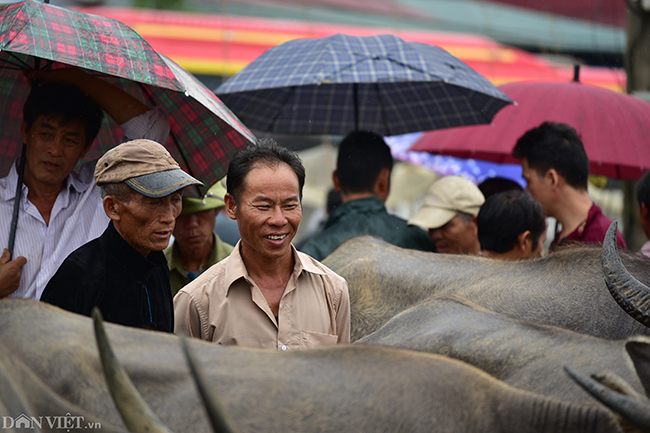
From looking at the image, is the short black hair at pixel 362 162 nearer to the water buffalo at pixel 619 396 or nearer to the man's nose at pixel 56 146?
the man's nose at pixel 56 146

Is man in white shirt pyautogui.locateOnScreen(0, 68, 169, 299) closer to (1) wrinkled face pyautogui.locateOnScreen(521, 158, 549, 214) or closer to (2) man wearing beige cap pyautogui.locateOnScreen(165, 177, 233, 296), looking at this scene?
(2) man wearing beige cap pyautogui.locateOnScreen(165, 177, 233, 296)

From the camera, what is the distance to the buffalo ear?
8.13 feet

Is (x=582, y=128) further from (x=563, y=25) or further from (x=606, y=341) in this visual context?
(x=563, y=25)

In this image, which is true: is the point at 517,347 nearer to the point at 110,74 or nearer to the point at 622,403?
the point at 622,403

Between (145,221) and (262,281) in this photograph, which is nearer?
(145,221)

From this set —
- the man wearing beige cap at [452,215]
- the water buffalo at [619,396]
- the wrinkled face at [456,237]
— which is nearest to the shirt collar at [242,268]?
the water buffalo at [619,396]

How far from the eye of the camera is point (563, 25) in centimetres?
2131

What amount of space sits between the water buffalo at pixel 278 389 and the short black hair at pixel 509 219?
2273 mm

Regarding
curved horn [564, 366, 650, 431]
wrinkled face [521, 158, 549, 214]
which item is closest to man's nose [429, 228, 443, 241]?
wrinkled face [521, 158, 549, 214]

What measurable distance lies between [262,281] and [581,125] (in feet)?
12.5

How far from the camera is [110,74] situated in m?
3.10

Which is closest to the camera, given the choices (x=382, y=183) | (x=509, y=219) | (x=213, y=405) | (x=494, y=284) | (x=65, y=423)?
(x=213, y=405)

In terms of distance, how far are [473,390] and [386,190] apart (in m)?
2.99

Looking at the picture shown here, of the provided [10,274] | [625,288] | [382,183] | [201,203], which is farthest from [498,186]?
[10,274]
